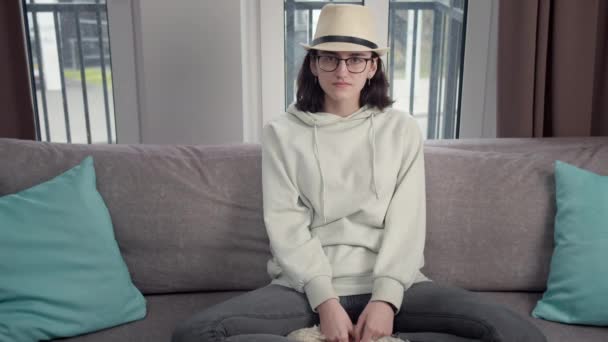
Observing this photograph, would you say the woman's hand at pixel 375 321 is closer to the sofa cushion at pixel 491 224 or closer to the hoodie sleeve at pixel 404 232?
the hoodie sleeve at pixel 404 232

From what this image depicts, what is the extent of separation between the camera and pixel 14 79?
214 cm

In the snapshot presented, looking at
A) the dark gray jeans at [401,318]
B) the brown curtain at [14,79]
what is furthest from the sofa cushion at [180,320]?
the brown curtain at [14,79]

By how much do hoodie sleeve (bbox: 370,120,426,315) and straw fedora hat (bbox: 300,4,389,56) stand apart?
0.87 feet

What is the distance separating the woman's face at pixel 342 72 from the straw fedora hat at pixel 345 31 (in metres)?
0.03

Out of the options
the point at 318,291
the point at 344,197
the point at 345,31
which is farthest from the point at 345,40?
the point at 318,291

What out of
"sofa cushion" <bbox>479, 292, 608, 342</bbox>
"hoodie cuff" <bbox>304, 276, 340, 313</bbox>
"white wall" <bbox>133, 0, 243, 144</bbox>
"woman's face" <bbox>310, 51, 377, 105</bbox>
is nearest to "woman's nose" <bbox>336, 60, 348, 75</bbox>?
"woman's face" <bbox>310, 51, 377, 105</bbox>

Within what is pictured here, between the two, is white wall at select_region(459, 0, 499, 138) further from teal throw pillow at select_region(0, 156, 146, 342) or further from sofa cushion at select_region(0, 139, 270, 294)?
teal throw pillow at select_region(0, 156, 146, 342)

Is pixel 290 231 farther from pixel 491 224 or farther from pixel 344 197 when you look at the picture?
pixel 491 224

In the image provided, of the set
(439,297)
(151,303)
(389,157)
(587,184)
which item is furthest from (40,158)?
(587,184)

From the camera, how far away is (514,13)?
2.13 metres

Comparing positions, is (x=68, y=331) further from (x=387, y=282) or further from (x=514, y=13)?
(x=514, y=13)

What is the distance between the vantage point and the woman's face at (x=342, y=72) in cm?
164

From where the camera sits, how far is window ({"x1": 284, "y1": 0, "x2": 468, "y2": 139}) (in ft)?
7.98

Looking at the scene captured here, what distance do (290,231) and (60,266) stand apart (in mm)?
592
